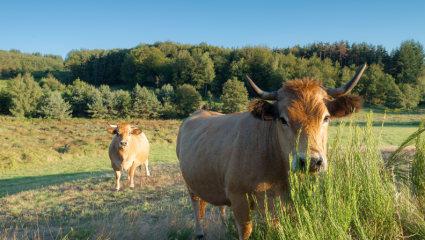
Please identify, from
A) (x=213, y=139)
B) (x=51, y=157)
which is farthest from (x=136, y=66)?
(x=213, y=139)

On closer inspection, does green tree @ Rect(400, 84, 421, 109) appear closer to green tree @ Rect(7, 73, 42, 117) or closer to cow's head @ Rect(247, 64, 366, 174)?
cow's head @ Rect(247, 64, 366, 174)

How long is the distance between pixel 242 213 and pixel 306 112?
1.74 m

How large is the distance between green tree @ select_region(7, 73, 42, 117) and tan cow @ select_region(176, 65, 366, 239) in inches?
2470

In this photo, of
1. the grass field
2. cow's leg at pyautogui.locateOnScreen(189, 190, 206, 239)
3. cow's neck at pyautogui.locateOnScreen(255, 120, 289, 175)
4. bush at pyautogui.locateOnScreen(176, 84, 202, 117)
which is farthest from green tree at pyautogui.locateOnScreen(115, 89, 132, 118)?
cow's neck at pyautogui.locateOnScreen(255, 120, 289, 175)

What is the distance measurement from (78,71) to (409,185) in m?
133

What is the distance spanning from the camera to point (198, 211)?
5.44 m

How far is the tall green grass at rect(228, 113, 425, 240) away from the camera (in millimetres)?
1935

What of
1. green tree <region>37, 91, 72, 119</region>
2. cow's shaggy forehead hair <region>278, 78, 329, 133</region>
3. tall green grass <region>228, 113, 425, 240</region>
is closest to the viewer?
tall green grass <region>228, 113, 425, 240</region>

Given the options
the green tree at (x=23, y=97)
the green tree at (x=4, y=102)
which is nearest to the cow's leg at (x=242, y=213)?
the green tree at (x=23, y=97)

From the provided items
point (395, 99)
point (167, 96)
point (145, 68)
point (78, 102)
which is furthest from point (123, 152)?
point (145, 68)

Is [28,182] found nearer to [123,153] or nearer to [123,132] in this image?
[123,153]

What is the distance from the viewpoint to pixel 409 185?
7.97ft

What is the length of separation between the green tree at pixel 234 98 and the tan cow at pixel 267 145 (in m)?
54.8

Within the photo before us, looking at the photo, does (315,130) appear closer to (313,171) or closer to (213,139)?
(313,171)
